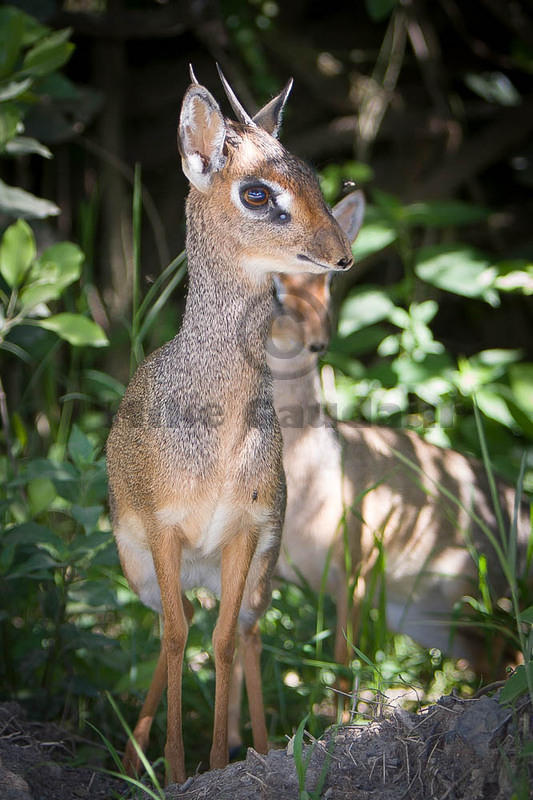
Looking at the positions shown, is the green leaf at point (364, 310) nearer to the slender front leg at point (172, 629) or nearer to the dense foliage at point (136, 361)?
the dense foliage at point (136, 361)

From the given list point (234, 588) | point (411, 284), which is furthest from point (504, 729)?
point (411, 284)

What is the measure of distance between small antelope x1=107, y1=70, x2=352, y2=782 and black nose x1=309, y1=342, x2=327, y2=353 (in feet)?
4.77

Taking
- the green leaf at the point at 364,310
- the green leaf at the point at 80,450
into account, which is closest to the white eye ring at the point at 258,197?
the green leaf at the point at 80,450

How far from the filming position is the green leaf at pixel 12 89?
3824 millimetres

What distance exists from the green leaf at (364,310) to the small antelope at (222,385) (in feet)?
7.94

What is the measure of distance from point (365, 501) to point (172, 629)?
1.94 metres

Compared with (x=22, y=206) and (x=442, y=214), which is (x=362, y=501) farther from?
(x=22, y=206)

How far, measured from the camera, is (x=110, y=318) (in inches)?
256

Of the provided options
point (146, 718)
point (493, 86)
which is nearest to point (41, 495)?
point (146, 718)

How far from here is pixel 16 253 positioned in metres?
3.87

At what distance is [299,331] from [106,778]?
2.09 metres

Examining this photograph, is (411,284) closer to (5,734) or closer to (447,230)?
(447,230)

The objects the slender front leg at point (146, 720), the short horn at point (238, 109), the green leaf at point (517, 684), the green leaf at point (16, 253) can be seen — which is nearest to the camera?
the green leaf at point (517, 684)

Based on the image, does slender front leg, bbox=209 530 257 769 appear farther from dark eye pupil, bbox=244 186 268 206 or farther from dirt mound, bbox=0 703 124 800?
dark eye pupil, bbox=244 186 268 206
